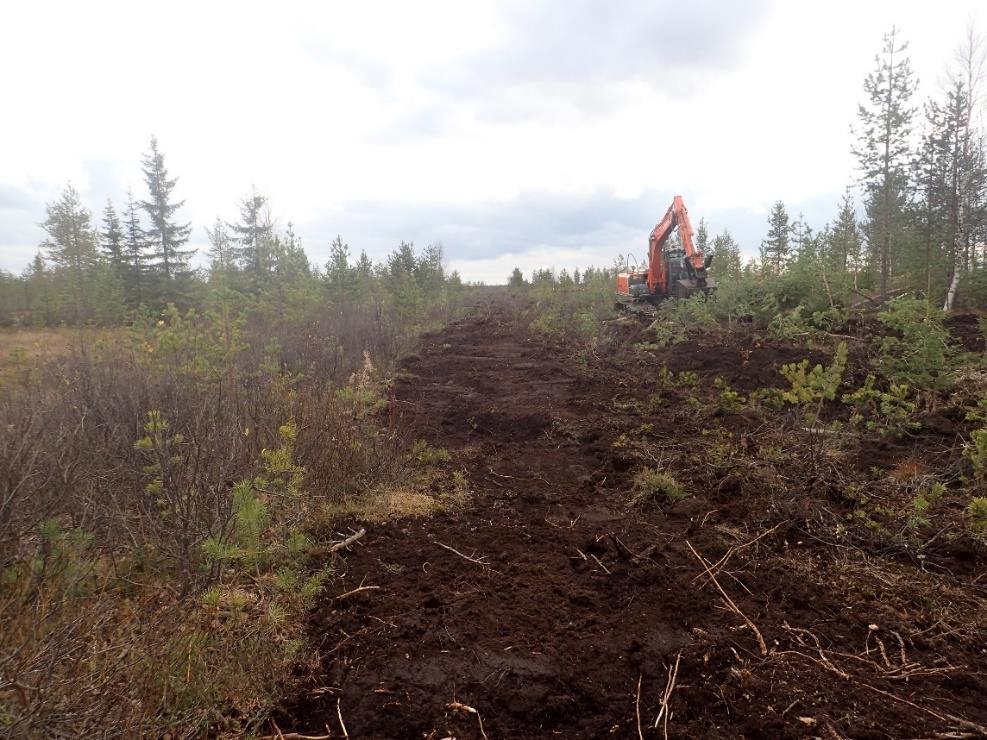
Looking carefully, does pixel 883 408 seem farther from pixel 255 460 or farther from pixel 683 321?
pixel 683 321

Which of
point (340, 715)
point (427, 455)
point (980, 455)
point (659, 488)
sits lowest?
point (340, 715)

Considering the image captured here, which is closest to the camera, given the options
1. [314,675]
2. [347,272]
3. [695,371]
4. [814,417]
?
[314,675]

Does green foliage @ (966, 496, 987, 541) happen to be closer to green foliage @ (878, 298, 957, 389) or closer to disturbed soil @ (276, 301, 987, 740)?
disturbed soil @ (276, 301, 987, 740)

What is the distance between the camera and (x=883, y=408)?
516 centimetres

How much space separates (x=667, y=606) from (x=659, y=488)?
1868mm

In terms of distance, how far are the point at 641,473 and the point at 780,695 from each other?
302cm

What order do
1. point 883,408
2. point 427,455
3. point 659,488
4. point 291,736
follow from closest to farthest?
point 291,736
point 659,488
point 883,408
point 427,455

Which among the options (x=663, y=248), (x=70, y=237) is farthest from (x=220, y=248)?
(x=663, y=248)

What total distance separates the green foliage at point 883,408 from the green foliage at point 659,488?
1.92 m

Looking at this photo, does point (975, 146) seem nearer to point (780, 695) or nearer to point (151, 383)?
point (780, 695)

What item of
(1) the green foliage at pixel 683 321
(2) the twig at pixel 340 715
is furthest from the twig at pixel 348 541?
(1) the green foliage at pixel 683 321

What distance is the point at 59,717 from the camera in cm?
179

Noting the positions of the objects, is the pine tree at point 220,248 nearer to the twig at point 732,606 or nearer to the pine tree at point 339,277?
the pine tree at point 339,277

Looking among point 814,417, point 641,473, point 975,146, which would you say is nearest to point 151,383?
point 641,473
